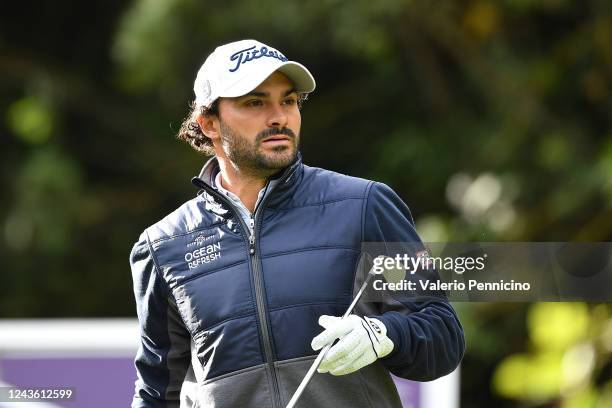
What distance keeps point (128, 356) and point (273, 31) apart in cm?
295

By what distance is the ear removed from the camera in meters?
2.63

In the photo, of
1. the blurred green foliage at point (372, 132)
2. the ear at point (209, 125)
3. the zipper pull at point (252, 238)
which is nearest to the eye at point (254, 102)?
the ear at point (209, 125)

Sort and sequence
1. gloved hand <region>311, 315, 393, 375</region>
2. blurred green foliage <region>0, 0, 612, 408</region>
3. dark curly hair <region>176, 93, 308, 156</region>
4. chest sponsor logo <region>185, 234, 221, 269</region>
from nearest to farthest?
gloved hand <region>311, 315, 393, 375</region>
chest sponsor logo <region>185, 234, 221, 269</region>
dark curly hair <region>176, 93, 308, 156</region>
blurred green foliage <region>0, 0, 612, 408</region>

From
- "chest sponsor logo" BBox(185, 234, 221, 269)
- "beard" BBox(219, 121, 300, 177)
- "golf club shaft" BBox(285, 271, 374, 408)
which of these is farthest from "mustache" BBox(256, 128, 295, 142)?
"golf club shaft" BBox(285, 271, 374, 408)

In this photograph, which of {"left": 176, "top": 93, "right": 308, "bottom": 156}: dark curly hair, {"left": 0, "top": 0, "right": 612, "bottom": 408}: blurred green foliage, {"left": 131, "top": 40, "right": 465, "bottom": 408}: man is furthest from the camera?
{"left": 0, "top": 0, "right": 612, "bottom": 408}: blurred green foliage

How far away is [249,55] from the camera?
2500mm

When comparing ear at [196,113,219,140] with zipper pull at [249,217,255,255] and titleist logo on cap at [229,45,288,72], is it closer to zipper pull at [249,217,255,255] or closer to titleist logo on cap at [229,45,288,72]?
titleist logo on cap at [229,45,288,72]

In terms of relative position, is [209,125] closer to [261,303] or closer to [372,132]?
[261,303]

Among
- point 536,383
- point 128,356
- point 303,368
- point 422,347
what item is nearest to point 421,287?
point 422,347

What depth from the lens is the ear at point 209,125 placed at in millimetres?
2627

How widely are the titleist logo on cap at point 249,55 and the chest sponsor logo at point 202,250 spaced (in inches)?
14.5

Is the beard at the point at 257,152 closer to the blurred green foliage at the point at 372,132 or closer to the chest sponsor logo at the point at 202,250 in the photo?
the chest sponsor logo at the point at 202,250

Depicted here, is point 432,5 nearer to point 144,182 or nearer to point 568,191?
point 568,191

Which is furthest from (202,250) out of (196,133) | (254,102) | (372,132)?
(372,132)
